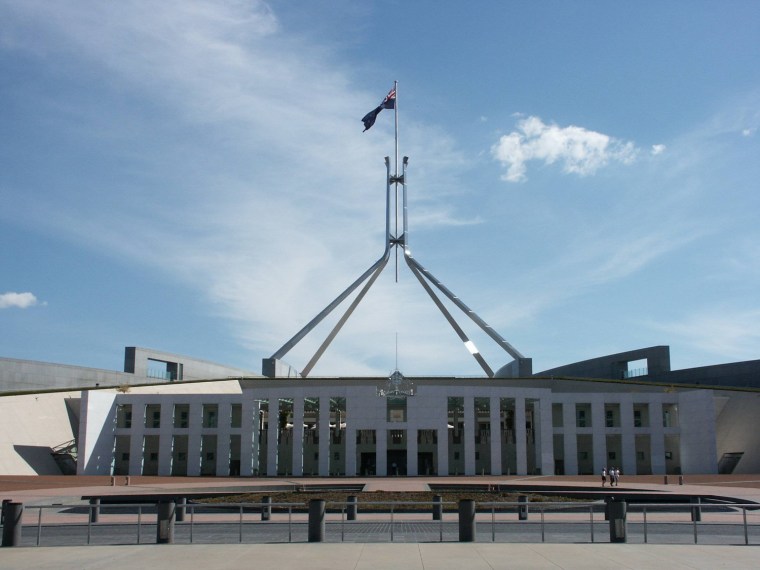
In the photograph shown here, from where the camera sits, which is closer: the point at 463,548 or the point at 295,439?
the point at 463,548

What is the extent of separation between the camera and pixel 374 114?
231ft

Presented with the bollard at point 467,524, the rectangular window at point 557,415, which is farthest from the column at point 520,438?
the bollard at point 467,524

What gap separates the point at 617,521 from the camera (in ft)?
59.7

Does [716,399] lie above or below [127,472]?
above

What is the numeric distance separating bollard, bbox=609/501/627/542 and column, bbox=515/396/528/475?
3973 centimetres

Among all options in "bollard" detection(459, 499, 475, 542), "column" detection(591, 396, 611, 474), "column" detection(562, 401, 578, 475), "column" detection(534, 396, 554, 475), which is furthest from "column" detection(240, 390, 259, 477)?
"bollard" detection(459, 499, 475, 542)

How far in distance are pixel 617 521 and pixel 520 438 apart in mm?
40048

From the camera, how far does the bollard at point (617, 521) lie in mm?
18172

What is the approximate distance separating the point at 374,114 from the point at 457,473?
32.2 metres

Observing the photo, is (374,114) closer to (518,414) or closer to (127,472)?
(518,414)

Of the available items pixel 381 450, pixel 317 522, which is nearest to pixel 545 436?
pixel 381 450

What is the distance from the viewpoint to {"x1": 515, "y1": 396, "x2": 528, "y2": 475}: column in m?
57.4

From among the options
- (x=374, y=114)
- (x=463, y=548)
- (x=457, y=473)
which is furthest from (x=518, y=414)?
(x=463, y=548)

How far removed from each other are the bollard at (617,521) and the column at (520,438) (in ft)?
130
